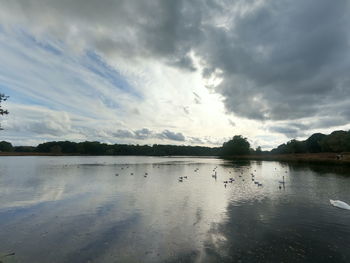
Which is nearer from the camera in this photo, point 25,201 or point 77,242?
point 77,242

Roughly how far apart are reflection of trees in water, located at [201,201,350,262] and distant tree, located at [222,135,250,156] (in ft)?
450

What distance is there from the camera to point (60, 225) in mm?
13914

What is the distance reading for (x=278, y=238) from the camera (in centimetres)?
1193

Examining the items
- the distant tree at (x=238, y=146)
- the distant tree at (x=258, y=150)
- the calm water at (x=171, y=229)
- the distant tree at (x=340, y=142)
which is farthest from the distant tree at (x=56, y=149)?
the distant tree at (x=340, y=142)

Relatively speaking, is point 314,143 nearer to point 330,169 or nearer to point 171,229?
point 330,169

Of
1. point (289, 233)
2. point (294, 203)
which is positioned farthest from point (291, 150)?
point (289, 233)

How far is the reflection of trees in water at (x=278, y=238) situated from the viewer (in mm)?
9875

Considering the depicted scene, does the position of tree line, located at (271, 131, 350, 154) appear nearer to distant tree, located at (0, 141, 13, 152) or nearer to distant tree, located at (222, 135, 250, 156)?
distant tree, located at (222, 135, 250, 156)

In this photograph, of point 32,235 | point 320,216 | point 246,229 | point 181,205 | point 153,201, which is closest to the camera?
point 32,235

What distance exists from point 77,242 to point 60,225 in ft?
11.4

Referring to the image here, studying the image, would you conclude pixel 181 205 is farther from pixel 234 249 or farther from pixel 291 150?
pixel 291 150

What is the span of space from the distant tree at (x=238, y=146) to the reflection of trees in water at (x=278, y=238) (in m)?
137

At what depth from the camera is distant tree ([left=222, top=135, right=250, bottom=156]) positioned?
150425 millimetres

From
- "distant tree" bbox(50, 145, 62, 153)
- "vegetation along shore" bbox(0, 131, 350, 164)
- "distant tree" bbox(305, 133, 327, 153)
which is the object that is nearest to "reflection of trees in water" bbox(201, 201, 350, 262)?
"vegetation along shore" bbox(0, 131, 350, 164)
